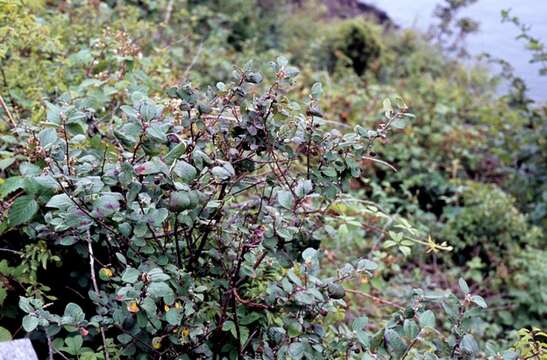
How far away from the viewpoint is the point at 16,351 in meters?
1.18

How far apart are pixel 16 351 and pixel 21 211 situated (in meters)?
0.35

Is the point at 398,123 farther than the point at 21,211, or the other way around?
the point at 398,123

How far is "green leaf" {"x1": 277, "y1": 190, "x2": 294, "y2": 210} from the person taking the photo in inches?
53.1

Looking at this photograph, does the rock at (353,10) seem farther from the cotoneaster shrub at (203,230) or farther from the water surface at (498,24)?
the cotoneaster shrub at (203,230)

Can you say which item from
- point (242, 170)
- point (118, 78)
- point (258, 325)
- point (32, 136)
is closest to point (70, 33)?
point (118, 78)

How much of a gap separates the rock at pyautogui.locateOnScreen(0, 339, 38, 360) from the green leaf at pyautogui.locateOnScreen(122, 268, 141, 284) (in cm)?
26

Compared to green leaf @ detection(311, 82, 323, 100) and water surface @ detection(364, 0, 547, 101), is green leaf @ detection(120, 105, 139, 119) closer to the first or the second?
green leaf @ detection(311, 82, 323, 100)

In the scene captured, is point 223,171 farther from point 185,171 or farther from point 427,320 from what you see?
point 427,320

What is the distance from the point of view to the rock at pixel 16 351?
116cm

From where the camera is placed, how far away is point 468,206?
3883mm

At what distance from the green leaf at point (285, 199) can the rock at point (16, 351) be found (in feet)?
2.05

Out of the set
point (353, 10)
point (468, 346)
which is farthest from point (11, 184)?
point (353, 10)

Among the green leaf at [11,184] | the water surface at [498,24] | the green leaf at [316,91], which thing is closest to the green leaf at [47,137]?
the green leaf at [11,184]

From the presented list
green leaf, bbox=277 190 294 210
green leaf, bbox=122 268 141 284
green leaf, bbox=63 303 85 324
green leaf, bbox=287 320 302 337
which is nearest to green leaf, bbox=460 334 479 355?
green leaf, bbox=287 320 302 337
